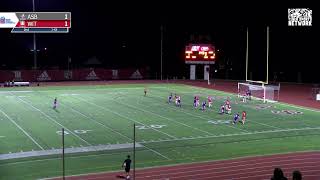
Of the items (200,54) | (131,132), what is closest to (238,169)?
(131,132)

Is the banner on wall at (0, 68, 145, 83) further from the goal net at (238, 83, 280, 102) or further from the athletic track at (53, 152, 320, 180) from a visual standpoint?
the athletic track at (53, 152, 320, 180)

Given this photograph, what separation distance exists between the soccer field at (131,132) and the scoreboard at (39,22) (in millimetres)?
8012

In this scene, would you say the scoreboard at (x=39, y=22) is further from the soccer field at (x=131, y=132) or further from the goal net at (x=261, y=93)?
the goal net at (x=261, y=93)

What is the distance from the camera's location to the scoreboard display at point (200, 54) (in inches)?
2360

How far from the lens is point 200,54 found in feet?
197

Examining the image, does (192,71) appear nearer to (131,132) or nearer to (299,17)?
(299,17)

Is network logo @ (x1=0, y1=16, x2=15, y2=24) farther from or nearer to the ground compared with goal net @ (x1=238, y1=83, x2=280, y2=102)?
farther from the ground

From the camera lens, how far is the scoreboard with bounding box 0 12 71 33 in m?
48.5

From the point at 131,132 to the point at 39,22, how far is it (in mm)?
25136

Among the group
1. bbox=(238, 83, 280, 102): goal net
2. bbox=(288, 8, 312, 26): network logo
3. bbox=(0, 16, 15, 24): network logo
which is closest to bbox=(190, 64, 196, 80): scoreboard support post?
bbox=(288, 8, 312, 26): network logo

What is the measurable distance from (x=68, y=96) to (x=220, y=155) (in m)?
26.3

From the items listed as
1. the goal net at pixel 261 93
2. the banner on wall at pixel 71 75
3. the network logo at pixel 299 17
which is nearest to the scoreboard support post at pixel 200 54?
the network logo at pixel 299 17

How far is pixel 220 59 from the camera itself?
70500 mm

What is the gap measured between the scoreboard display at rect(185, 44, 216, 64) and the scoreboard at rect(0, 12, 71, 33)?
1681cm
